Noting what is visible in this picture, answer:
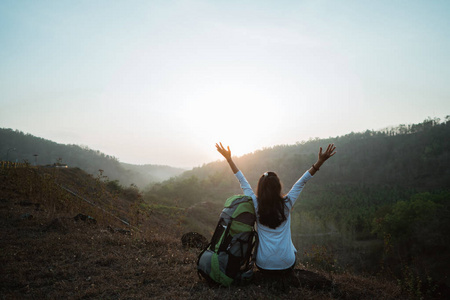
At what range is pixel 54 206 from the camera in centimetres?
897

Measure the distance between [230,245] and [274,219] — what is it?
0.64 metres

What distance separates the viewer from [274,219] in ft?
10.7

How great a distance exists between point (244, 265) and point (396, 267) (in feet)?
81.9

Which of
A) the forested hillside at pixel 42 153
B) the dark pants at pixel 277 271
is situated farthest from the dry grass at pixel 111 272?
the forested hillside at pixel 42 153

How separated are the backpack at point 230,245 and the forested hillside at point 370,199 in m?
2.97

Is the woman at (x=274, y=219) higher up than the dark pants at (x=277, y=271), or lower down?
higher up

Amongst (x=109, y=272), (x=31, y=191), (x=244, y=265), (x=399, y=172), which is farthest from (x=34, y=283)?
(x=399, y=172)

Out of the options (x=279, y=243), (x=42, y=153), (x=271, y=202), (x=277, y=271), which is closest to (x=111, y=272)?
(x=277, y=271)

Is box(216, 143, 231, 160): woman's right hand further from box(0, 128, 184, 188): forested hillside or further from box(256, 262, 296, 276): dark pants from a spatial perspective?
box(0, 128, 184, 188): forested hillside

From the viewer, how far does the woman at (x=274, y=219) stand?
128 inches

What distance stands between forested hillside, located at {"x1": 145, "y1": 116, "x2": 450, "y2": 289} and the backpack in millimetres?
2971

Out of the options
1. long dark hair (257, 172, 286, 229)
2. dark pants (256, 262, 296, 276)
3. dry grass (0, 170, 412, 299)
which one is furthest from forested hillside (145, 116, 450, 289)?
long dark hair (257, 172, 286, 229)

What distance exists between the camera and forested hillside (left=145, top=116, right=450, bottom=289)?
21.7m

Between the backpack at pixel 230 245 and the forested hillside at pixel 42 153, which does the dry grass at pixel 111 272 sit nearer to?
the backpack at pixel 230 245
